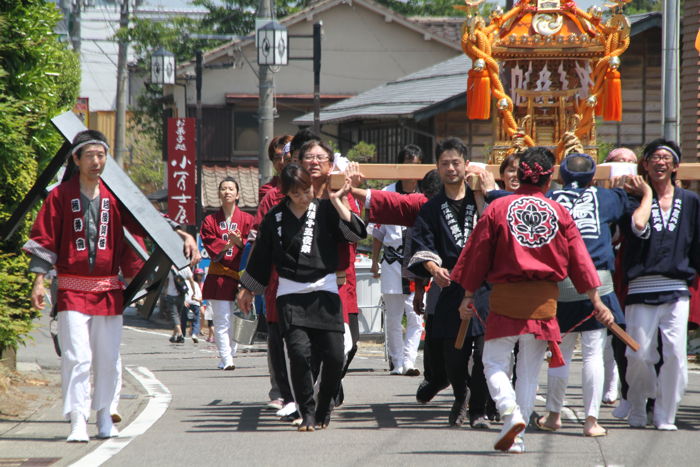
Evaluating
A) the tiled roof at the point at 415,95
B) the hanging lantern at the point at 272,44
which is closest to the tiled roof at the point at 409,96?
the tiled roof at the point at 415,95

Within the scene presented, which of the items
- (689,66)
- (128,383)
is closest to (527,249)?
(128,383)

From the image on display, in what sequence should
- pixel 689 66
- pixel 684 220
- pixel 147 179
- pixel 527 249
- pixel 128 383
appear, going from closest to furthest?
pixel 527 249 → pixel 684 220 → pixel 128 383 → pixel 689 66 → pixel 147 179

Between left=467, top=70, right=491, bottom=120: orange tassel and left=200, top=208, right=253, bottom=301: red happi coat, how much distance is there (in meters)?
3.01

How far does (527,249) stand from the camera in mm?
7059

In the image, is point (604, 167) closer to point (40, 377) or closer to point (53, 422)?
point (53, 422)

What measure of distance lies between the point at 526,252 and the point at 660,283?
156 centimetres

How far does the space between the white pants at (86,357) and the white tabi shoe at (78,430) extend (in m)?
0.04

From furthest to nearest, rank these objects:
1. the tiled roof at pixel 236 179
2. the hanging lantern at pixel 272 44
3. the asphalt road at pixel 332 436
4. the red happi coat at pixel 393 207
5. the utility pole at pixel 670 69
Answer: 1. the tiled roof at pixel 236 179
2. the hanging lantern at pixel 272 44
3. the utility pole at pixel 670 69
4. the red happi coat at pixel 393 207
5. the asphalt road at pixel 332 436

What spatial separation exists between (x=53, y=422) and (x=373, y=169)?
311 cm

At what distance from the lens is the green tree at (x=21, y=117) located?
8.81 m

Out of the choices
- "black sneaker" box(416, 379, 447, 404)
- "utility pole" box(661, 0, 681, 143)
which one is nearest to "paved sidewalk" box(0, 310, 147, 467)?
"black sneaker" box(416, 379, 447, 404)

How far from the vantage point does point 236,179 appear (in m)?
35.9

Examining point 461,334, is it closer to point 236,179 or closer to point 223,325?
point 223,325

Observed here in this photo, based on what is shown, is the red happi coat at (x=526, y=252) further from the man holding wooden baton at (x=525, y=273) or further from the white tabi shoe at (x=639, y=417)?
the white tabi shoe at (x=639, y=417)
